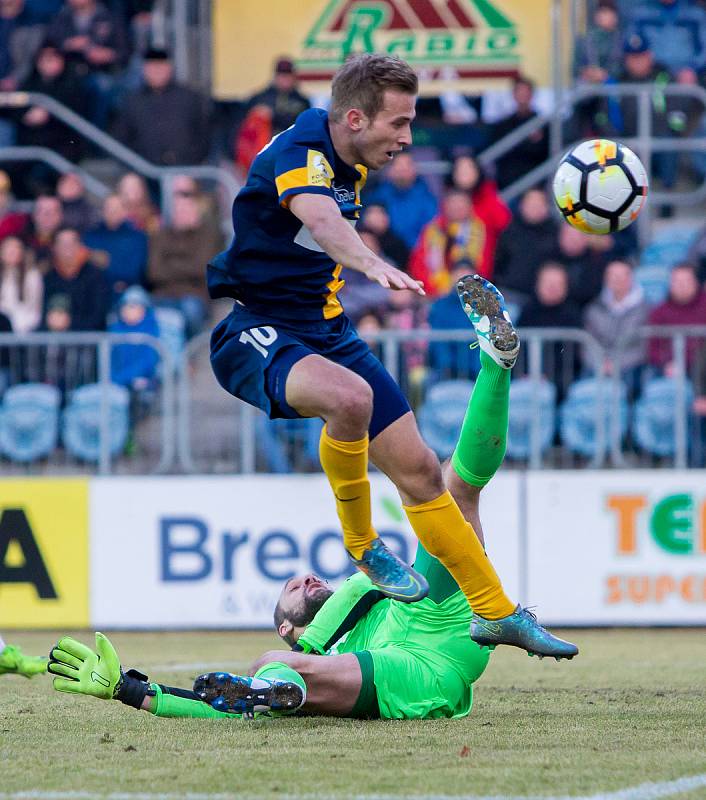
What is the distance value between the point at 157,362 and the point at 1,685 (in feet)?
12.5

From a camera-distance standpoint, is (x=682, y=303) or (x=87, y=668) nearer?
(x=87, y=668)

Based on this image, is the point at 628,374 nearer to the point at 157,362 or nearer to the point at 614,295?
the point at 614,295

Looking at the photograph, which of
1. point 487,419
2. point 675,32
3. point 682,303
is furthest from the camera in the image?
point 675,32

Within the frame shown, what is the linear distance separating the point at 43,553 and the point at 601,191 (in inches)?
228

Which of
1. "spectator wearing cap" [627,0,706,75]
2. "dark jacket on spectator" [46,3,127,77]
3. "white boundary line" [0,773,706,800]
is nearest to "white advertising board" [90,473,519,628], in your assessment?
"dark jacket on spectator" [46,3,127,77]

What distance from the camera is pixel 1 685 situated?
7398 mm

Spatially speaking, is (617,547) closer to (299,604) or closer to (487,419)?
(487,419)

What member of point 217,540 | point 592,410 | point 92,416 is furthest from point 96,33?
point 592,410

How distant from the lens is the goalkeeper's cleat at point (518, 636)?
5.69 m

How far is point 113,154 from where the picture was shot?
546 inches

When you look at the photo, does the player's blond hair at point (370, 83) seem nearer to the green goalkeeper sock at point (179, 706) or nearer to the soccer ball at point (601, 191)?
the soccer ball at point (601, 191)

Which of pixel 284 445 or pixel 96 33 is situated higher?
pixel 96 33

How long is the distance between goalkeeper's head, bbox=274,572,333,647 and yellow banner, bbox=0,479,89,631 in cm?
497

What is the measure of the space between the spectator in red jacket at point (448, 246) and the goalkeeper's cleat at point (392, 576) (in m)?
6.42
